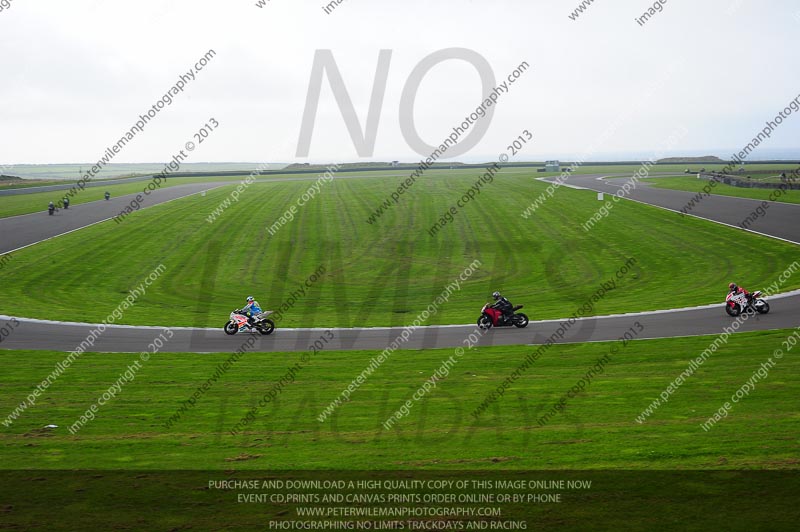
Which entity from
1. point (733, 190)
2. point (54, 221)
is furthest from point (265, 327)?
point (733, 190)

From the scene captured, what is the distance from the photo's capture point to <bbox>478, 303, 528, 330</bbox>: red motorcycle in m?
24.4

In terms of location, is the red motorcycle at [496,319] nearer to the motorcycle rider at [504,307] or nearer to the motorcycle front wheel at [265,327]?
the motorcycle rider at [504,307]

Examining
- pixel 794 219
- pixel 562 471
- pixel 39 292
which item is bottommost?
pixel 39 292

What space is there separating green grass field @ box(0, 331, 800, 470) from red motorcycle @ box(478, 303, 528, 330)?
11.6 feet

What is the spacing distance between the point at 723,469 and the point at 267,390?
36.4ft

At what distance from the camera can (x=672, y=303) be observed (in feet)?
89.1

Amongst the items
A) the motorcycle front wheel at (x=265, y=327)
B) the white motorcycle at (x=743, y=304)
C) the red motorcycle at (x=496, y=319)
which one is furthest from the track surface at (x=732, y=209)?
the motorcycle front wheel at (x=265, y=327)

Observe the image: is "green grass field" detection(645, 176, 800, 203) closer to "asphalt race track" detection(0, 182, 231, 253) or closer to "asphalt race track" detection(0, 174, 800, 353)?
"asphalt race track" detection(0, 174, 800, 353)

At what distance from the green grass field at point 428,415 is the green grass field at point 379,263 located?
7.54 metres

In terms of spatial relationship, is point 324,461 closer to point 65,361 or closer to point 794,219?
point 65,361

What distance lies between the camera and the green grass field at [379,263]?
1167 inches

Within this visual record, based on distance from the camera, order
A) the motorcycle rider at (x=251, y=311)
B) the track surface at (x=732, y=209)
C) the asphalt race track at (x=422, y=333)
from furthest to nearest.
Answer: the track surface at (x=732, y=209) → the motorcycle rider at (x=251, y=311) → the asphalt race track at (x=422, y=333)

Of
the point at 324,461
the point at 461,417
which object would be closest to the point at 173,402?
the point at 324,461

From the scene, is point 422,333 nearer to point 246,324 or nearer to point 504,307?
point 504,307
